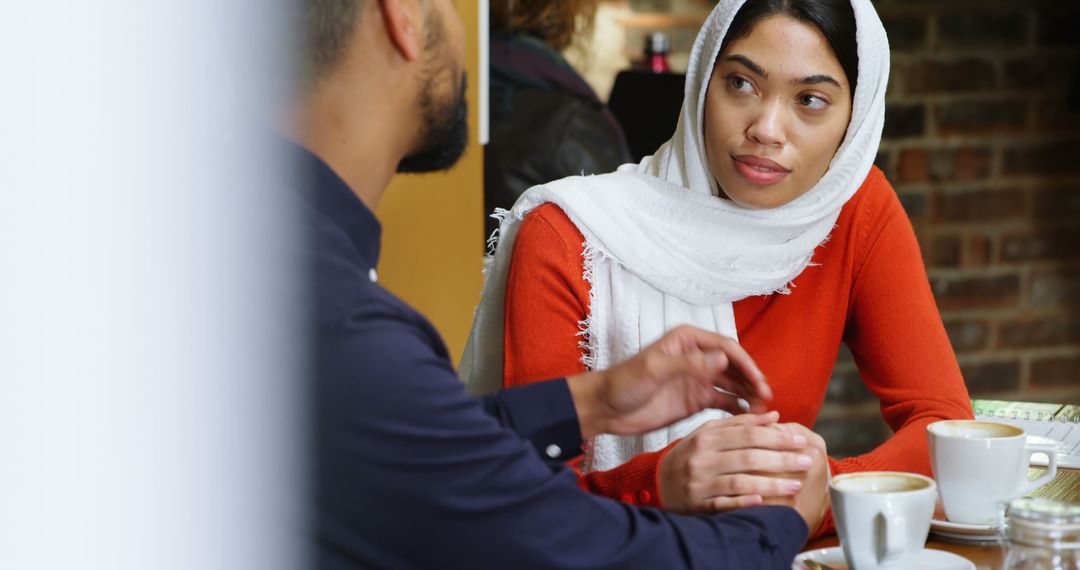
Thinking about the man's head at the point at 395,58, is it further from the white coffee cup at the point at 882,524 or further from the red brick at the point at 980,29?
the red brick at the point at 980,29

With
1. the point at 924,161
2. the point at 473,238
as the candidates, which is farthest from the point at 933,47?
the point at 473,238

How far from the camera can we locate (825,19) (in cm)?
136

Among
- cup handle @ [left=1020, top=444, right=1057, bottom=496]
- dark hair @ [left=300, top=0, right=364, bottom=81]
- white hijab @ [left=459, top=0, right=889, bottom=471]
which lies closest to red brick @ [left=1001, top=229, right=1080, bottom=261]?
white hijab @ [left=459, top=0, right=889, bottom=471]

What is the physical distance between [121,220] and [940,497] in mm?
804

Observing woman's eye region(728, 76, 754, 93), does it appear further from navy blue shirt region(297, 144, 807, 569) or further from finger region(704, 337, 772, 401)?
navy blue shirt region(297, 144, 807, 569)

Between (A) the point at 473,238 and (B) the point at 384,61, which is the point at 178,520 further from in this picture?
(A) the point at 473,238

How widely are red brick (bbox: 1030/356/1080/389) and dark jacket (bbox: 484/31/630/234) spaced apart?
1.39 meters

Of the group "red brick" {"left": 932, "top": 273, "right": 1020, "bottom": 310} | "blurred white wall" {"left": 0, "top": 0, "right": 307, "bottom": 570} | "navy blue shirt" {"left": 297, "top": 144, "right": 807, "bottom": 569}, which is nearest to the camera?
"blurred white wall" {"left": 0, "top": 0, "right": 307, "bottom": 570}

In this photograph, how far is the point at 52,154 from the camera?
29 centimetres

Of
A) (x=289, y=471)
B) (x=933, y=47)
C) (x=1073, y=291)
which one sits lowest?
(x=1073, y=291)

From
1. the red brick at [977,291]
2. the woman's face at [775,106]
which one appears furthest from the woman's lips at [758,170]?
the red brick at [977,291]

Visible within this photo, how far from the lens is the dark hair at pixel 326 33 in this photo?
28.0 inches

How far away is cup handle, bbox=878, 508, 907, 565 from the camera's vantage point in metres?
0.78

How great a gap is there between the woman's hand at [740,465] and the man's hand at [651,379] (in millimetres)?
34
